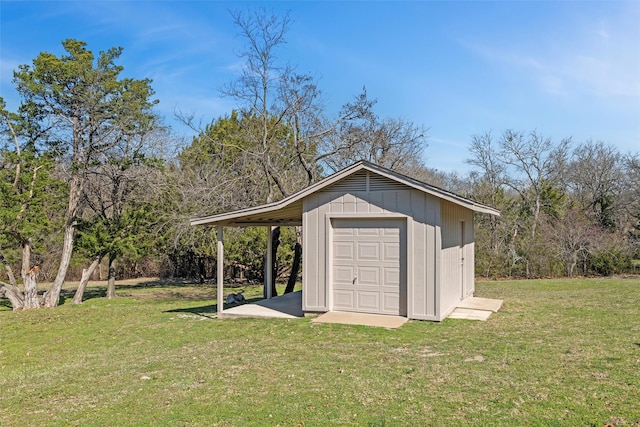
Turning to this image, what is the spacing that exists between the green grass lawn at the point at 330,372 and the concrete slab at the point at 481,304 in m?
0.32

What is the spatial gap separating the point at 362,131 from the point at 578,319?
1066 cm

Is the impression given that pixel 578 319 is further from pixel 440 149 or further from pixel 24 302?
pixel 440 149

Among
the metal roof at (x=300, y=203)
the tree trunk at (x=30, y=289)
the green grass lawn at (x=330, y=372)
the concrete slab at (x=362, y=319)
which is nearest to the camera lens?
the green grass lawn at (x=330, y=372)

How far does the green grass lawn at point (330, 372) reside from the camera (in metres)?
4.31

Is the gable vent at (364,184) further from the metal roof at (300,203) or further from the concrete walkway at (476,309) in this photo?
the concrete walkway at (476,309)

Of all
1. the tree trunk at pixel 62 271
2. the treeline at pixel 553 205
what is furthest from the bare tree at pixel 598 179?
the tree trunk at pixel 62 271

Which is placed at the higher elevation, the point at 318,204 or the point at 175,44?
the point at 175,44

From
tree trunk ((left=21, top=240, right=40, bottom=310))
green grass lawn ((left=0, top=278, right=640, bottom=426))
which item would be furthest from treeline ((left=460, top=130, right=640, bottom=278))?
tree trunk ((left=21, top=240, right=40, bottom=310))

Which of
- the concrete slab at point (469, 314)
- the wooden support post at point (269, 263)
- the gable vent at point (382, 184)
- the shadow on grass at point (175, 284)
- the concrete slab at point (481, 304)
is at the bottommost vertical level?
the shadow on grass at point (175, 284)

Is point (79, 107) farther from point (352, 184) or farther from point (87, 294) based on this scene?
point (352, 184)

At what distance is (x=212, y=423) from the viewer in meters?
4.16

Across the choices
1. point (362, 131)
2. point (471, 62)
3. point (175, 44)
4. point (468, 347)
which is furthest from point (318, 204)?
point (175, 44)

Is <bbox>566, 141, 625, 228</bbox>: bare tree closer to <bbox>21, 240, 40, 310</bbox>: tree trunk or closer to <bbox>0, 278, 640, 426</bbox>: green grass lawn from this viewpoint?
<bbox>0, 278, 640, 426</bbox>: green grass lawn

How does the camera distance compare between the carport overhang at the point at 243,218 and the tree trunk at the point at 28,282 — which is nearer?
the carport overhang at the point at 243,218
